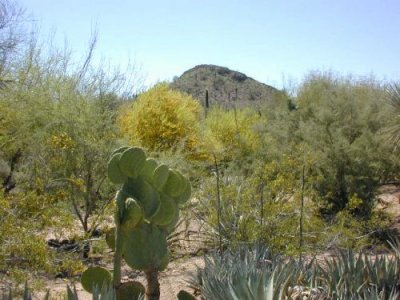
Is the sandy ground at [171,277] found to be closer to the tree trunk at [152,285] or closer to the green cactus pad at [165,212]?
the tree trunk at [152,285]

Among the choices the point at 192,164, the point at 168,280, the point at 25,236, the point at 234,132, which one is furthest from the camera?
the point at 234,132

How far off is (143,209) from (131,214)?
0.38 metres

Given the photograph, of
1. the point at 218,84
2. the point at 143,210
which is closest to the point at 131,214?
A: the point at 143,210

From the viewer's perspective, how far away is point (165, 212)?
244 inches

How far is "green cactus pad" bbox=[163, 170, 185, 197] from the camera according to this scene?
20.9 ft

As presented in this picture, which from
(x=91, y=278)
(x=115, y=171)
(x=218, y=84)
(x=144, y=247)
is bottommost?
(x=91, y=278)

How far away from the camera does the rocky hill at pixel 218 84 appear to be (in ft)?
150

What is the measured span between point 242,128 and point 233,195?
36.6 ft

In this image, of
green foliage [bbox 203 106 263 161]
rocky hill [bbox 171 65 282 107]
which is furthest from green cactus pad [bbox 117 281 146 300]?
rocky hill [bbox 171 65 282 107]

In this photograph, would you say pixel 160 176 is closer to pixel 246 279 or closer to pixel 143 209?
pixel 143 209

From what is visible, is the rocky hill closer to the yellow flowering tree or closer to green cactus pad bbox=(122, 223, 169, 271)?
the yellow flowering tree

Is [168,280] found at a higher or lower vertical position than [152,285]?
lower

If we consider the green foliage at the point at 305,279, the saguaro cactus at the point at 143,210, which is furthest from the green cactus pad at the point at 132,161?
the green foliage at the point at 305,279

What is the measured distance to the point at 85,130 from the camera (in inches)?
433
